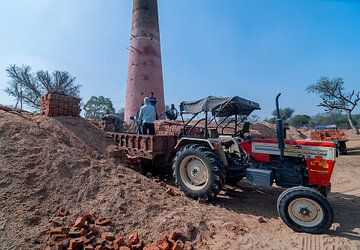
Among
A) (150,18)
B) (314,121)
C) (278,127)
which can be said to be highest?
(150,18)

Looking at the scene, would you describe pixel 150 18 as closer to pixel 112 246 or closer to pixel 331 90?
pixel 112 246

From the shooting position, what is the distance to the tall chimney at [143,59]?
17.3 metres

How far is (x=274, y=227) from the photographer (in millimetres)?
4043

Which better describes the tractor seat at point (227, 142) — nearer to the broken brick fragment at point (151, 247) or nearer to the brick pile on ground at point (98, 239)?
the brick pile on ground at point (98, 239)

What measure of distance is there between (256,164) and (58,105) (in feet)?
17.7

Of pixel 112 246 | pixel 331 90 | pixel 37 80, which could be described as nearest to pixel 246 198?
pixel 112 246

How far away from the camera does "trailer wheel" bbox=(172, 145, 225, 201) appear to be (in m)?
4.91

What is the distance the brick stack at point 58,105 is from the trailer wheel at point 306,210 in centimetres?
602

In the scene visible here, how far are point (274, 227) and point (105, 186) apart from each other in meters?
2.83

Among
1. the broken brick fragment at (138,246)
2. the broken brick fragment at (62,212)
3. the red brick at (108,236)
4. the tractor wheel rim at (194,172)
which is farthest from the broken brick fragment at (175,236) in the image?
the tractor wheel rim at (194,172)

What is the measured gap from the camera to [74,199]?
13.8 ft

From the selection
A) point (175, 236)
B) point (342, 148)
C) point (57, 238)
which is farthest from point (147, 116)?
point (342, 148)

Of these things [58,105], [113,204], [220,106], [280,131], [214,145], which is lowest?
[113,204]

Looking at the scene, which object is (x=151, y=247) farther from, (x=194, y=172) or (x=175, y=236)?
(x=194, y=172)
